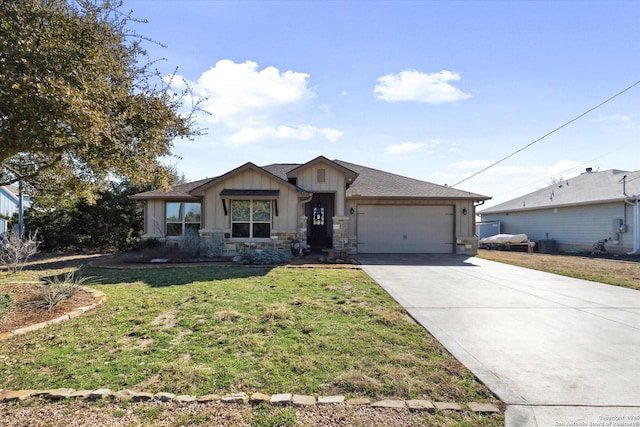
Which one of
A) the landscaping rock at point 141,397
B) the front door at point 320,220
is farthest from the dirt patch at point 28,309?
the front door at point 320,220

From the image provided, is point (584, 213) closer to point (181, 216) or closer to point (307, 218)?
point (307, 218)

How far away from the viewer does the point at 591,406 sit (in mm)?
2955

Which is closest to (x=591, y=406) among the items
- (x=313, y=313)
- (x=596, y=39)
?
(x=313, y=313)

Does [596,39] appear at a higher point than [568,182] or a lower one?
higher

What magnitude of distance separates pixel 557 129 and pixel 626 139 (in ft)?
9.70

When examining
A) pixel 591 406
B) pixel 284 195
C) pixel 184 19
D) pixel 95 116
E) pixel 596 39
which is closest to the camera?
pixel 591 406

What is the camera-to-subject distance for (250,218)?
14117 millimetres

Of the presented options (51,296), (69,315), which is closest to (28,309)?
(51,296)

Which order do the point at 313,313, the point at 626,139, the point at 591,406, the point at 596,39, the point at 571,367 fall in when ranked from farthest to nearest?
1. the point at 626,139
2. the point at 596,39
3. the point at 313,313
4. the point at 571,367
5. the point at 591,406

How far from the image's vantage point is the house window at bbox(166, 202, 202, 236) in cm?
1551

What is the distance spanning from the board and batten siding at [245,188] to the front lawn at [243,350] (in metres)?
7.08

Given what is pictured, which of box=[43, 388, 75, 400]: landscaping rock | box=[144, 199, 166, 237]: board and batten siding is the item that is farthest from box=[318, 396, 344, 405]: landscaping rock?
box=[144, 199, 166, 237]: board and batten siding

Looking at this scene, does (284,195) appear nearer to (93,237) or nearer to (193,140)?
(193,140)

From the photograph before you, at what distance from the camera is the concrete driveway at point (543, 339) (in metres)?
2.98
